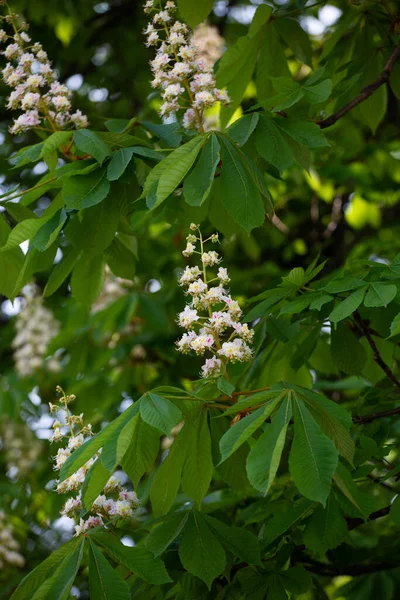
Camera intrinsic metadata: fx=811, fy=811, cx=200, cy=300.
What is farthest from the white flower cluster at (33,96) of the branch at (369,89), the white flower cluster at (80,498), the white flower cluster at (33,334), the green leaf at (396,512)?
the white flower cluster at (33,334)


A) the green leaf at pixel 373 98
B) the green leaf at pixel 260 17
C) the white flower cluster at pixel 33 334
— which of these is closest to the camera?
the green leaf at pixel 260 17

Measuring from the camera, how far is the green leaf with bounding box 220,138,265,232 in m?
1.98

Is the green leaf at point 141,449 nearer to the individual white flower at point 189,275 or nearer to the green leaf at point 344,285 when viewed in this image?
the individual white flower at point 189,275

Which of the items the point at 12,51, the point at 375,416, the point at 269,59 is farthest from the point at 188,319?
the point at 269,59

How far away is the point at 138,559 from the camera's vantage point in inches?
72.0

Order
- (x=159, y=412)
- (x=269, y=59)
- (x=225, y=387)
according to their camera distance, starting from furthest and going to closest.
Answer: (x=269, y=59) < (x=225, y=387) < (x=159, y=412)

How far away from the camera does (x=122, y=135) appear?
2.26 m

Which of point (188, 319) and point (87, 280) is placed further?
point (87, 280)

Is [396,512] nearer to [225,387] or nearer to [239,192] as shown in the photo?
[225,387]

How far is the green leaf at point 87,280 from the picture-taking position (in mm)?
2508

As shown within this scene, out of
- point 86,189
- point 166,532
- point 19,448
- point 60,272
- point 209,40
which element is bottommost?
point 19,448

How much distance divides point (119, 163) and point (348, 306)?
70cm

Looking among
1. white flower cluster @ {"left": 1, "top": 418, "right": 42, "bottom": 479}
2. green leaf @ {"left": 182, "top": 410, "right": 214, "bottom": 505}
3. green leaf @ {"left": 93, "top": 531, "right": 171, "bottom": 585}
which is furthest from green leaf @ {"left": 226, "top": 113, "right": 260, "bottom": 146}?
white flower cluster @ {"left": 1, "top": 418, "right": 42, "bottom": 479}

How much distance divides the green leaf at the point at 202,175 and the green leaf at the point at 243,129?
136 millimetres
